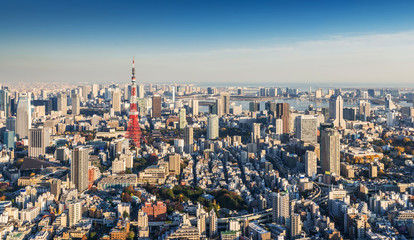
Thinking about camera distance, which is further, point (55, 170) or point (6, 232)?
point (55, 170)

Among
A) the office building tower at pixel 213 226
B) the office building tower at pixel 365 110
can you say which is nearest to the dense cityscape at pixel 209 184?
the office building tower at pixel 213 226

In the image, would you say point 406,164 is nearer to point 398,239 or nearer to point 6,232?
point 398,239

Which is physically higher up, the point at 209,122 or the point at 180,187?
the point at 209,122

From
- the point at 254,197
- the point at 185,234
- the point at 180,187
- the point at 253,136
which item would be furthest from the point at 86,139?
the point at 185,234

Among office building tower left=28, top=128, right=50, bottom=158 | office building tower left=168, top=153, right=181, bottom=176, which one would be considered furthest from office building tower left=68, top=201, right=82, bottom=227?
office building tower left=28, top=128, right=50, bottom=158

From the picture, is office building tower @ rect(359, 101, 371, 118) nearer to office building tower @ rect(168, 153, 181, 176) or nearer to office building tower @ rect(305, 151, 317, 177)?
office building tower @ rect(305, 151, 317, 177)

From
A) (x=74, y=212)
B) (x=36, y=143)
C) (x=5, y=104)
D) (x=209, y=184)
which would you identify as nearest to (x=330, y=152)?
(x=209, y=184)
